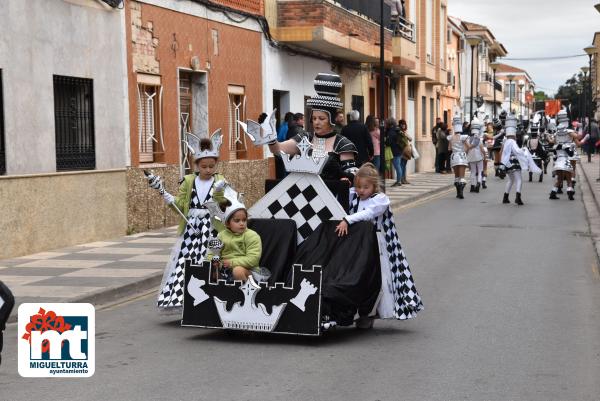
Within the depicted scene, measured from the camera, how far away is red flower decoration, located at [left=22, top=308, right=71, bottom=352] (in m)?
5.53

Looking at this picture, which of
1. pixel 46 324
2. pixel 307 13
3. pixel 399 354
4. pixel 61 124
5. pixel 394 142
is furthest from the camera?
pixel 394 142

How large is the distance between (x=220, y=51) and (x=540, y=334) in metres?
13.0

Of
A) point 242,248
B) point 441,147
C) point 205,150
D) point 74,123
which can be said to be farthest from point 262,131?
point 441,147

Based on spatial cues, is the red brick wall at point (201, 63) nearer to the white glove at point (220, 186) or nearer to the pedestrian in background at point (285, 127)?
the pedestrian in background at point (285, 127)

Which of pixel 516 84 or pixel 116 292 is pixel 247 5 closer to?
pixel 116 292

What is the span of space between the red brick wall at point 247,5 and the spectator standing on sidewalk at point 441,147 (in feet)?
48.2

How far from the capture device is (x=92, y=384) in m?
6.04

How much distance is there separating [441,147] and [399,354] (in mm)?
29660

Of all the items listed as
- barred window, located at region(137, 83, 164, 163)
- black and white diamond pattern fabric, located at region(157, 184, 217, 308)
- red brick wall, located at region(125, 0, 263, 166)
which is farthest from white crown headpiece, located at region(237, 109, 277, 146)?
barred window, located at region(137, 83, 164, 163)

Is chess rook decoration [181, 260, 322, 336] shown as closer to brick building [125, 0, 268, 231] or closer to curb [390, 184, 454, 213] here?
brick building [125, 0, 268, 231]

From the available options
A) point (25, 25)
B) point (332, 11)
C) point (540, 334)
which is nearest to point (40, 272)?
point (25, 25)

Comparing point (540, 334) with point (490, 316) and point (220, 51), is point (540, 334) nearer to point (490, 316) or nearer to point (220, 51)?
point (490, 316)

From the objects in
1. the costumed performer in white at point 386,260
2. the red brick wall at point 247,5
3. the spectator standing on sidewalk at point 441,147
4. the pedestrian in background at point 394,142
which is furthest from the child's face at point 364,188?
the spectator standing on sidewalk at point 441,147

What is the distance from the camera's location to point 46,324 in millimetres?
5621
